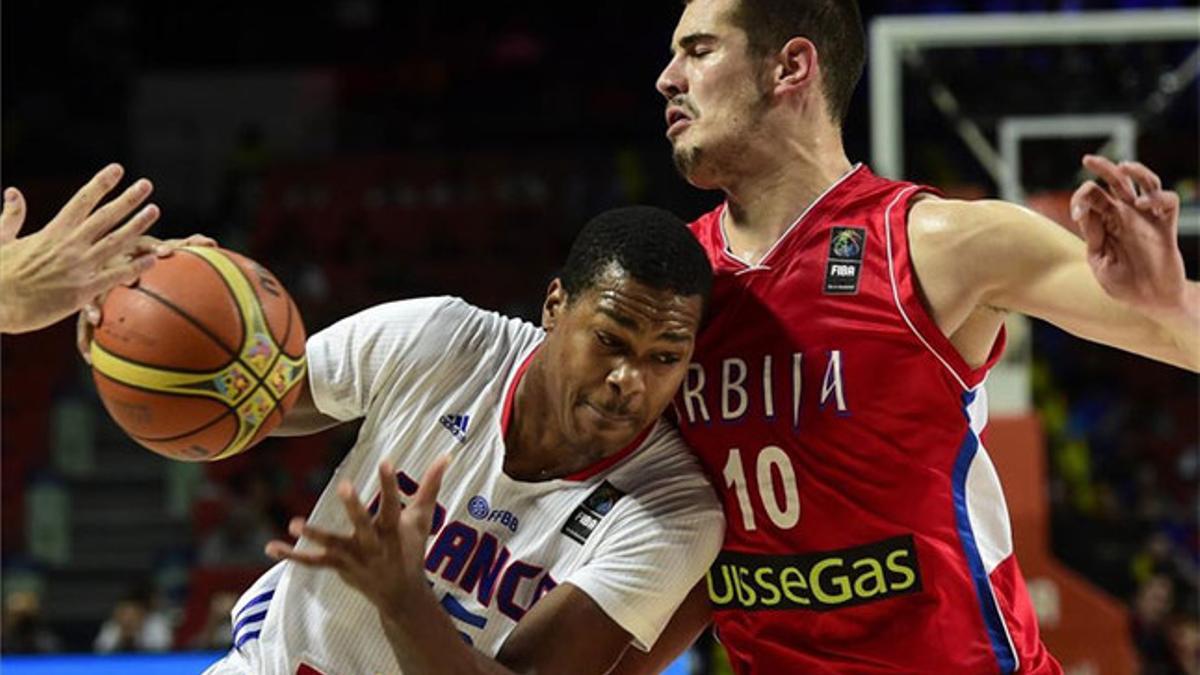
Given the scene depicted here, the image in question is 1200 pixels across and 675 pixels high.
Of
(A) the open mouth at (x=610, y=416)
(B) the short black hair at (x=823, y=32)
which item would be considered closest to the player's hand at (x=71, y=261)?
(A) the open mouth at (x=610, y=416)

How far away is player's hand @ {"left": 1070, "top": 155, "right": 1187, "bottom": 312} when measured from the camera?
285 cm

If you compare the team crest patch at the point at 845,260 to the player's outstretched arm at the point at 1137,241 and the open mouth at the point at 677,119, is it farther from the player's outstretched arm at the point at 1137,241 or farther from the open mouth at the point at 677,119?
the player's outstretched arm at the point at 1137,241

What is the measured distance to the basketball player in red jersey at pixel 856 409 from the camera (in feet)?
11.4

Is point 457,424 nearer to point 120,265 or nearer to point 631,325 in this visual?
point 631,325


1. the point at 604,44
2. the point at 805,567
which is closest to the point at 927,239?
the point at 805,567

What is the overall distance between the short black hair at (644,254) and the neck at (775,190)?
0.26 metres

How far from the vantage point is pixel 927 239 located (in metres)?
3.46

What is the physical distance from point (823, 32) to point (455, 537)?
1382 millimetres

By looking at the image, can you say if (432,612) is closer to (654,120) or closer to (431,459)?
(431,459)

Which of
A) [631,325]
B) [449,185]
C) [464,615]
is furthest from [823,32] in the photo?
[449,185]

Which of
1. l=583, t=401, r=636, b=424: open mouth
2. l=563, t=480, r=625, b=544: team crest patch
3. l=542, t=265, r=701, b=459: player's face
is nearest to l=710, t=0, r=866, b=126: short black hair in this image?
l=542, t=265, r=701, b=459: player's face

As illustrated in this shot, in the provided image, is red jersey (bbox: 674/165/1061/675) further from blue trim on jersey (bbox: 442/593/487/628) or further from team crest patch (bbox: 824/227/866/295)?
blue trim on jersey (bbox: 442/593/487/628)

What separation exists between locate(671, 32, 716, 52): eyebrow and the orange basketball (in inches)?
43.1

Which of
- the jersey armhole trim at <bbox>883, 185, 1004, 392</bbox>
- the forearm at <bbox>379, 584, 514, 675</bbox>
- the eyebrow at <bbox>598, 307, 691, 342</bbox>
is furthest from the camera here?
the jersey armhole trim at <bbox>883, 185, 1004, 392</bbox>
